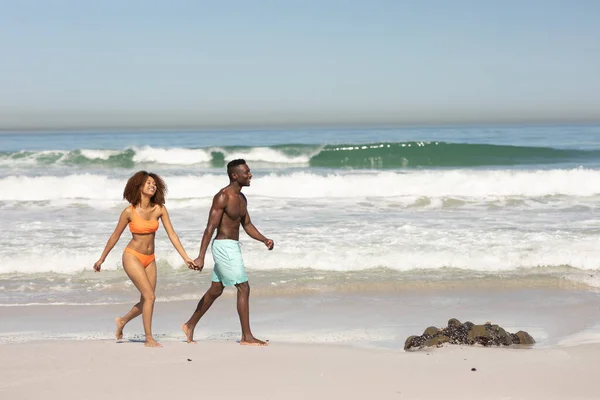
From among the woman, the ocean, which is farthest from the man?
the ocean

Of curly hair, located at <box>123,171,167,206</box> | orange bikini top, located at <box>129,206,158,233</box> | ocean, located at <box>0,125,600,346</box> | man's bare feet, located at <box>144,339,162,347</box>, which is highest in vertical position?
curly hair, located at <box>123,171,167,206</box>

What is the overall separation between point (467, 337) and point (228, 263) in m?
2.00

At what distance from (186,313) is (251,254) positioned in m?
2.65

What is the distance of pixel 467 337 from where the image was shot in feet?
20.4

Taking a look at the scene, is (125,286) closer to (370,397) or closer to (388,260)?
(388,260)

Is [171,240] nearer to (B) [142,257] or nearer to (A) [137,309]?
(B) [142,257]

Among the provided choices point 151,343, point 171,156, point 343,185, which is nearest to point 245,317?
point 151,343

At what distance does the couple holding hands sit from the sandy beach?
0.33 metres

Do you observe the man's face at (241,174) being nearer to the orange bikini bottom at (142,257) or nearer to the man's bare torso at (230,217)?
the man's bare torso at (230,217)

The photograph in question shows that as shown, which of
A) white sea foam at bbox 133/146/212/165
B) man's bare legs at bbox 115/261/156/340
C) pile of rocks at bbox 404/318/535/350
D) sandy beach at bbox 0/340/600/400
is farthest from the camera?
white sea foam at bbox 133/146/212/165

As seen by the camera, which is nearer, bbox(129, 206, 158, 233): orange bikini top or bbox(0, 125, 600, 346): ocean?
bbox(129, 206, 158, 233): orange bikini top

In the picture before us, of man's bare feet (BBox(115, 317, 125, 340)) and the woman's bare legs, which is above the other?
the woman's bare legs

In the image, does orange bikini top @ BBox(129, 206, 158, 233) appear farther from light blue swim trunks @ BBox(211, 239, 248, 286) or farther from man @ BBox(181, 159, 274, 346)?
light blue swim trunks @ BBox(211, 239, 248, 286)

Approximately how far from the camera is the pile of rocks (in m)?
6.18
